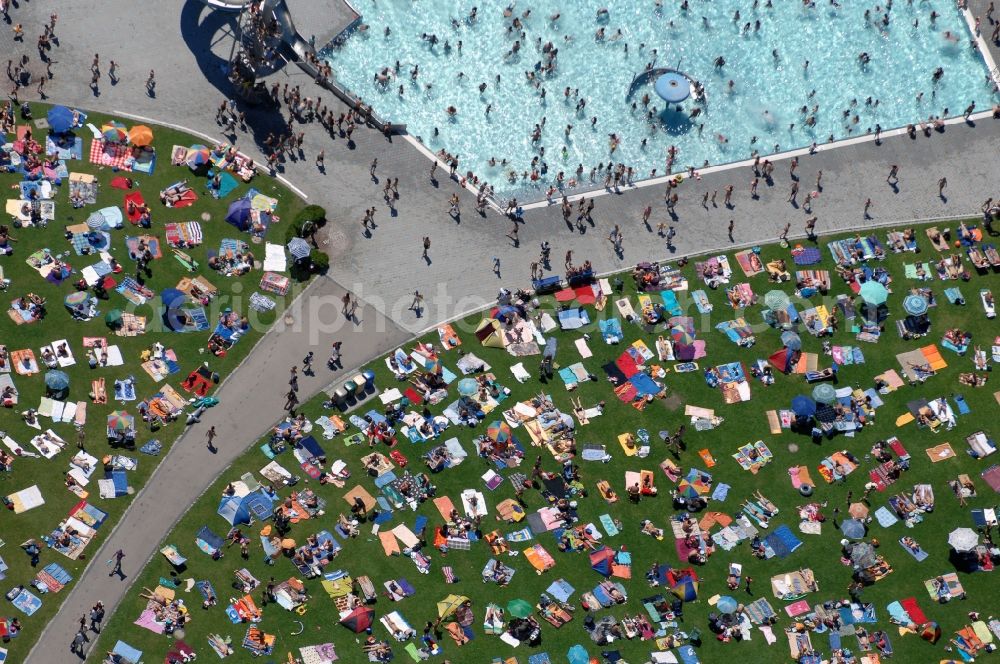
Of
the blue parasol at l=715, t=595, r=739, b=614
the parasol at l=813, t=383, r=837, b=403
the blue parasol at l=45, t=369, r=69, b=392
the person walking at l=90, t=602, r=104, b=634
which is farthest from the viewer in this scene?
the parasol at l=813, t=383, r=837, b=403

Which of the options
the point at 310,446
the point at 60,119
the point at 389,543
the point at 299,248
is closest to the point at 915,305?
the point at 389,543

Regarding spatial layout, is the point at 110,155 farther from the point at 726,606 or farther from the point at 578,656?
the point at 726,606

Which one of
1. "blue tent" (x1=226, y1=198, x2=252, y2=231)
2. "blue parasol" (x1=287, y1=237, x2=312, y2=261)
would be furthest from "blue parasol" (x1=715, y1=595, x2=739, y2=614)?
"blue tent" (x1=226, y1=198, x2=252, y2=231)

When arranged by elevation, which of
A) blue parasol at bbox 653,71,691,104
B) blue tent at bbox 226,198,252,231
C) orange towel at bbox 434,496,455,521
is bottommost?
orange towel at bbox 434,496,455,521

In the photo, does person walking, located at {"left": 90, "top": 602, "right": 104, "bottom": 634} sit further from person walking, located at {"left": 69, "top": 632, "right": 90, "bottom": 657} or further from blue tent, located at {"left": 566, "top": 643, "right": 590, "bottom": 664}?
blue tent, located at {"left": 566, "top": 643, "right": 590, "bottom": 664}

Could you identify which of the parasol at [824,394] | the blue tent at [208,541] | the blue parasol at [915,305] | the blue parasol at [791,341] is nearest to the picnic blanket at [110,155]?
the blue tent at [208,541]

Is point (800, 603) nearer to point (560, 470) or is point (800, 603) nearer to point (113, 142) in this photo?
point (560, 470)
